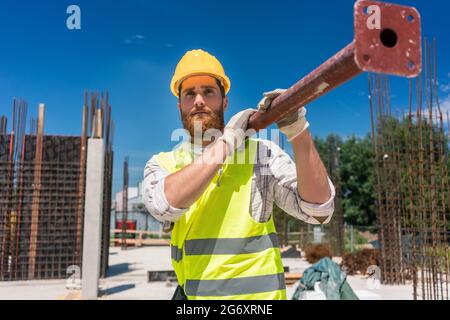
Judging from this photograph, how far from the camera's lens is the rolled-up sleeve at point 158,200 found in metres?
1.51

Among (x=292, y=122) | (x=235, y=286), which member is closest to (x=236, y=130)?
(x=292, y=122)

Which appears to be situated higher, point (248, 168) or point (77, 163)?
point (77, 163)

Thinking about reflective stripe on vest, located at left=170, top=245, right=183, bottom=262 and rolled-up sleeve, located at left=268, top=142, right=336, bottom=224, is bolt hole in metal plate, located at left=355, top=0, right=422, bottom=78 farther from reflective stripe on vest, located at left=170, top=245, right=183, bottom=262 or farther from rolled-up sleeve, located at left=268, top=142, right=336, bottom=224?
reflective stripe on vest, located at left=170, top=245, right=183, bottom=262

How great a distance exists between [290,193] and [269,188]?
0.09 metres

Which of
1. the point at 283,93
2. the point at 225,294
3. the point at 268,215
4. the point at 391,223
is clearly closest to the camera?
the point at 283,93

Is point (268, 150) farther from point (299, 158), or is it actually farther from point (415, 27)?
point (415, 27)

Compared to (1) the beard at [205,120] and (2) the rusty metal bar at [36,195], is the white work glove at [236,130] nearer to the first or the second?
(1) the beard at [205,120]

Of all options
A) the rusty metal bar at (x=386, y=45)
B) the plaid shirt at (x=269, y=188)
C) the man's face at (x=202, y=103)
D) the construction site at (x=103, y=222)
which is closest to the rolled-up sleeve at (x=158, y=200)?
the plaid shirt at (x=269, y=188)

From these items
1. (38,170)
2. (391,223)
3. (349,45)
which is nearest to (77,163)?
(38,170)

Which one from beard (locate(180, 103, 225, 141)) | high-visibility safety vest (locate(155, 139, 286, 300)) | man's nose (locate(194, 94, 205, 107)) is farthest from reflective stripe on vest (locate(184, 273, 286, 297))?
man's nose (locate(194, 94, 205, 107))

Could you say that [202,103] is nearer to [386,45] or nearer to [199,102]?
[199,102]

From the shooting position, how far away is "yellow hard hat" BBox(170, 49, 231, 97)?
181 centimetres

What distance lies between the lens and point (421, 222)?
→ 8.10 metres
